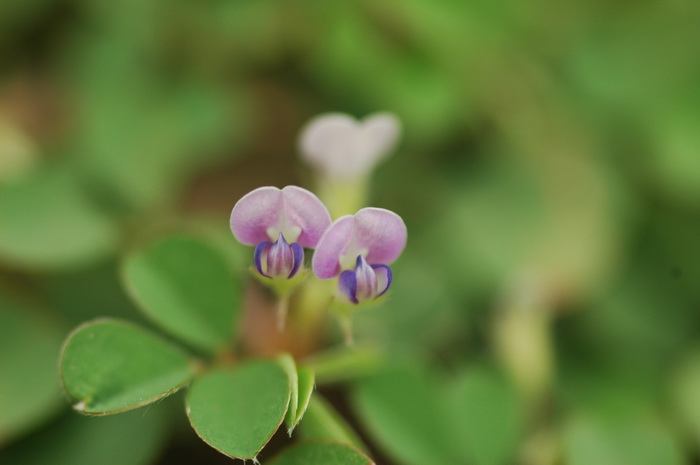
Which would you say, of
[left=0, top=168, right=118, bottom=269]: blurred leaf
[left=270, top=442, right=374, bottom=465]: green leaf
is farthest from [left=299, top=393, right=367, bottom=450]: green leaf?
A: [left=0, top=168, right=118, bottom=269]: blurred leaf

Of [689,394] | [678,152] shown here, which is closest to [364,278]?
[689,394]

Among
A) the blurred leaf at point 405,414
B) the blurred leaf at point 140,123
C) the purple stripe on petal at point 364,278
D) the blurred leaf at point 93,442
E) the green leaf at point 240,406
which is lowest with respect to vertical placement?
the blurred leaf at point 93,442

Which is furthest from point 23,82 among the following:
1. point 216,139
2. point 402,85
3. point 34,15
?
point 402,85

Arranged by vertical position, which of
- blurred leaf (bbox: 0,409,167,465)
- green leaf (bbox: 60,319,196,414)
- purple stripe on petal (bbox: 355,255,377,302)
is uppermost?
purple stripe on petal (bbox: 355,255,377,302)

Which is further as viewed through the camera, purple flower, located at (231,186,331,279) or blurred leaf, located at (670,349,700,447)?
blurred leaf, located at (670,349,700,447)

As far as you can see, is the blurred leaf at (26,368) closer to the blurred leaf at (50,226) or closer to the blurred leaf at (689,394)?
the blurred leaf at (50,226)

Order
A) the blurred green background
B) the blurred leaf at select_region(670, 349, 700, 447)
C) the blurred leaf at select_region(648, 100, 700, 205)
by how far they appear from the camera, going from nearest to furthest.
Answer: the blurred leaf at select_region(670, 349, 700, 447), the blurred green background, the blurred leaf at select_region(648, 100, 700, 205)

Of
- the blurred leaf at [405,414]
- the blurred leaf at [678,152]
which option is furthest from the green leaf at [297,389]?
the blurred leaf at [678,152]

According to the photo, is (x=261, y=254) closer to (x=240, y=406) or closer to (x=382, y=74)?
(x=240, y=406)

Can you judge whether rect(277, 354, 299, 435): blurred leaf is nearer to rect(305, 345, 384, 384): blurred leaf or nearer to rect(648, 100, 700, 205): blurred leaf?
rect(305, 345, 384, 384): blurred leaf
